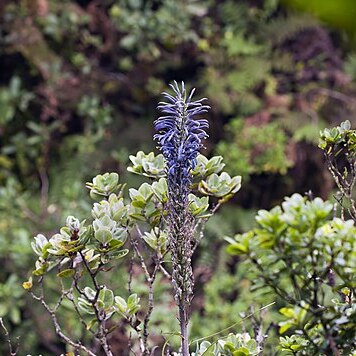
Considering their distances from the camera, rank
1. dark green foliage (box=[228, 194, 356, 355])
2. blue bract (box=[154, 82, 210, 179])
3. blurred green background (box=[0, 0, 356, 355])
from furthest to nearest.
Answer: blurred green background (box=[0, 0, 356, 355]), blue bract (box=[154, 82, 210, 179]), dark green foliage (box=[228, 194, 356, 355])

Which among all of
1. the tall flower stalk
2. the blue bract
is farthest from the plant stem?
the blue bract

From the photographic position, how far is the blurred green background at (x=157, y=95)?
2.80m

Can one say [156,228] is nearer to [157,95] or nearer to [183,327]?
[183,327]

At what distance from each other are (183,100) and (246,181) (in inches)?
78.6

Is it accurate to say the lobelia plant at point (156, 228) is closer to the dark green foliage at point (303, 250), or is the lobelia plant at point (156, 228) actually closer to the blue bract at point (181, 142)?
the blue bract at point (181, 142)

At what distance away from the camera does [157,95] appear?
3094 mm

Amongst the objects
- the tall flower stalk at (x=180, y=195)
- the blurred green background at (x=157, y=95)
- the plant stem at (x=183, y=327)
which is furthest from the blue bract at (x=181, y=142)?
the blurred green background at (x=157, y=95)

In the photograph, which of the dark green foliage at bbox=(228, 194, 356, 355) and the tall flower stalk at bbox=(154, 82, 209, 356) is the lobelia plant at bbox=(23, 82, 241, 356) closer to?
the tall flower stalk at bbox=(154, 82, 209, 356)

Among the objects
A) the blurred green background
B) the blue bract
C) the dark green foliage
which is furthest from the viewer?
the blurred green background

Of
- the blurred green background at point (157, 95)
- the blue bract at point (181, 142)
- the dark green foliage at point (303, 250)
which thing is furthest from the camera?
the blurred green background at point (157, 95)

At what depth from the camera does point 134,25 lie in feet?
9.57

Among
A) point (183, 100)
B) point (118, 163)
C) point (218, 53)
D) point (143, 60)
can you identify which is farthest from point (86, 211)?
point (183, 100)

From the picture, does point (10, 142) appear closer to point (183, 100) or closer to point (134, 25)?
point (134, 25)

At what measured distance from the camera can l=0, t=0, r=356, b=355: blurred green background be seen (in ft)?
9.19
